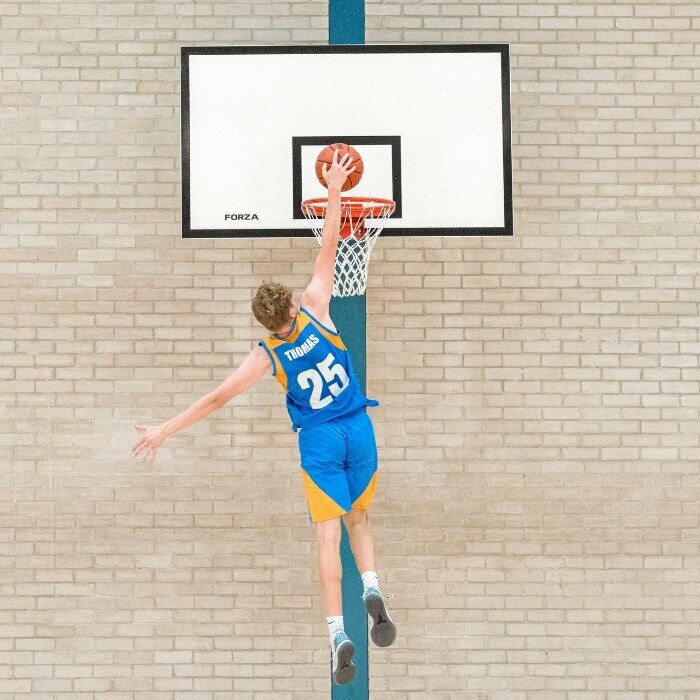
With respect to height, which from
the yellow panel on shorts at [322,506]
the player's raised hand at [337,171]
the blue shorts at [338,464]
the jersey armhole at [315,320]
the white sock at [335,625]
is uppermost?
the player's raised hand at [337,171]

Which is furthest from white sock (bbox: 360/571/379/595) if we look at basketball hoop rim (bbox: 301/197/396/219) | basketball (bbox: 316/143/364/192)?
basketball (bbox: 316/143/364/192)

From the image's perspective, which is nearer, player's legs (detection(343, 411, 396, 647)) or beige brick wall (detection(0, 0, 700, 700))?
player's legs (detection(343, 411, 396, 647))

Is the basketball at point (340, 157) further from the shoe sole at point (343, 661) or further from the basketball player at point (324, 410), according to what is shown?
the shoe sole at point (343, 661)

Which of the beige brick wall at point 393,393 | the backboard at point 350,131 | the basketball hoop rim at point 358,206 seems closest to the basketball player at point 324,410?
the basketball hoop rim at point 358,206

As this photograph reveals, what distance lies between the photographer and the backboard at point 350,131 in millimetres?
4957

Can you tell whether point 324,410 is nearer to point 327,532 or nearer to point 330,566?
point 327,532

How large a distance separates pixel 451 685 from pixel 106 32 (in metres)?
5.11

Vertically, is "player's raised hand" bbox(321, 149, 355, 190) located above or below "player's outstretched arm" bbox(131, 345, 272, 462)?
above

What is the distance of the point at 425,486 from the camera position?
18.5 feet

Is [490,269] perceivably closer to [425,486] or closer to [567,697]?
[425,486]

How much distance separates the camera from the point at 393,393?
5641 millimetres

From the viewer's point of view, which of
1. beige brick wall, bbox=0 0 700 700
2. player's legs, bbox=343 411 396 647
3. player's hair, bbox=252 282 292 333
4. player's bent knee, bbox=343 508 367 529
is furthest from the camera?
beige brick wall, bbox=0 0 700 700

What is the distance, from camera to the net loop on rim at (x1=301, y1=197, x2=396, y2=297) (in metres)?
4.71

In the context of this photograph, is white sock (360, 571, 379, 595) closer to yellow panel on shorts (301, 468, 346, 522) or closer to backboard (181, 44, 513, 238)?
yellow panel on shorts (301, 468, 346, 522)
